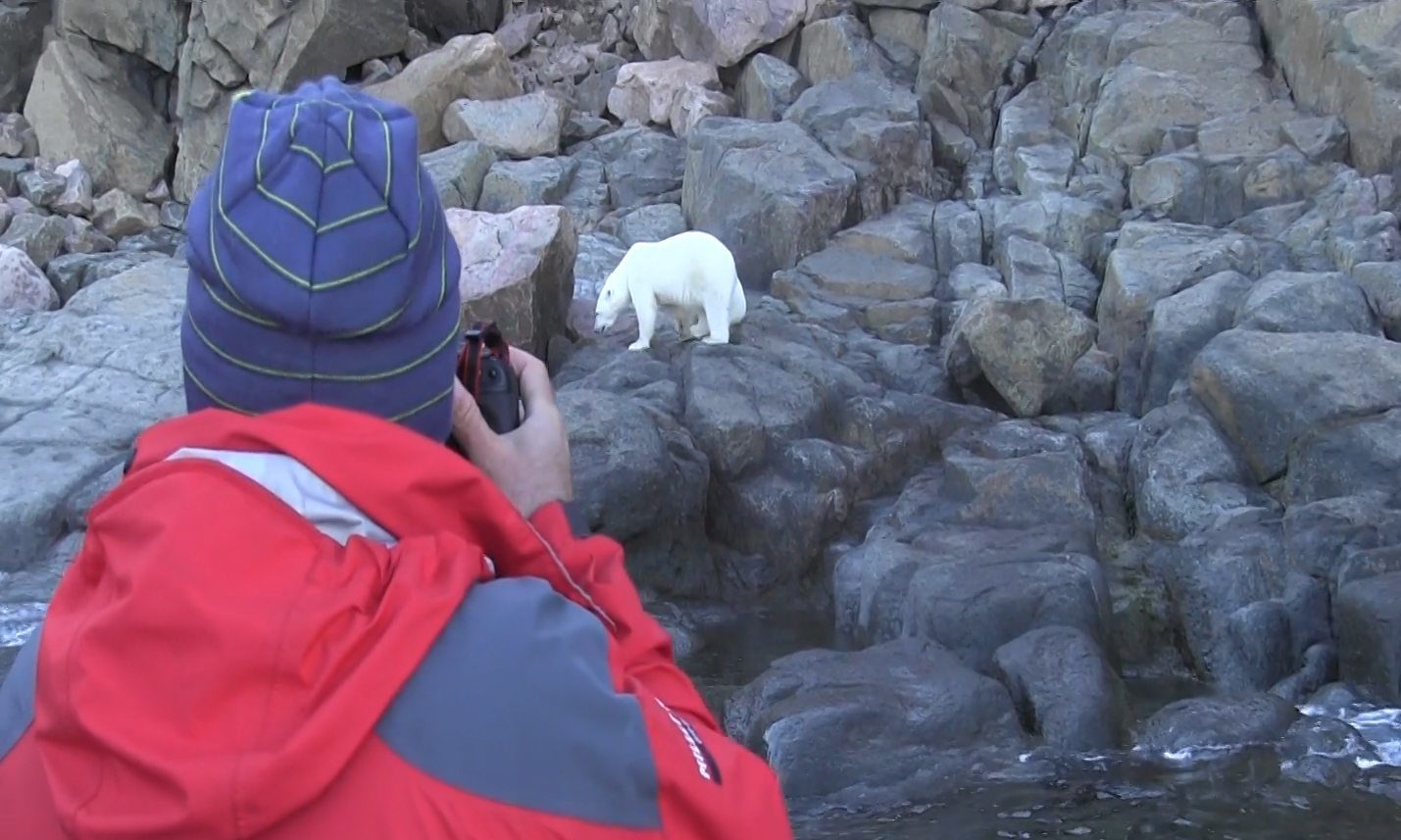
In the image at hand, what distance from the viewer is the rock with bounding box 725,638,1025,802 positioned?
574cm

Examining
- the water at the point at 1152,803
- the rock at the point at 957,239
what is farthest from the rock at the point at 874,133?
the water at the point at 1152,803

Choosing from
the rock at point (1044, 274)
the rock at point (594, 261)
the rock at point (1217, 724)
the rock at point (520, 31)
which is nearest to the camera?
the rock at point (1217, 724)

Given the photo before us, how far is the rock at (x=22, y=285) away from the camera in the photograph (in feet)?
40.8

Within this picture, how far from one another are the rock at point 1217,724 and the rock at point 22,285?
31.2 ft

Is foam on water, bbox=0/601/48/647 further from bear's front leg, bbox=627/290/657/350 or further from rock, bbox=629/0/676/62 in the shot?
rock, bbox=629/0/676/62

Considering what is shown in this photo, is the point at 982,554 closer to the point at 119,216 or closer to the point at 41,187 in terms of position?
the point at 119,216

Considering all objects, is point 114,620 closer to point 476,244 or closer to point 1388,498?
point 1388,498

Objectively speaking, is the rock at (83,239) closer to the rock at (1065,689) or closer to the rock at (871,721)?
the rock at (871,721)

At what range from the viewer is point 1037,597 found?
23.0 feet

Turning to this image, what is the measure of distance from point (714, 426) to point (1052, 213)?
4.47 meters

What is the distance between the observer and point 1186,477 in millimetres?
8445

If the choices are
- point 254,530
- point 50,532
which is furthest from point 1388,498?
point 254,530

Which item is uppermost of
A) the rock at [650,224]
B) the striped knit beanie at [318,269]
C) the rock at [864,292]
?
the striped knit beanie at [318,269]

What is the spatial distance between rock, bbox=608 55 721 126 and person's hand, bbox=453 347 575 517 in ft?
47.6
